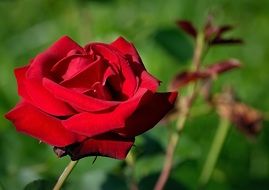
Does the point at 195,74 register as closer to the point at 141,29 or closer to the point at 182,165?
the point at 182,165

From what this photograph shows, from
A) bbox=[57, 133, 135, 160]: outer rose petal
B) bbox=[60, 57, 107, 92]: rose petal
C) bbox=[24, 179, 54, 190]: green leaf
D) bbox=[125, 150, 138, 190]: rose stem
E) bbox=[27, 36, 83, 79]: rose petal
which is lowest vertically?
bbox=[125, 150, 138, 190]: rose stem

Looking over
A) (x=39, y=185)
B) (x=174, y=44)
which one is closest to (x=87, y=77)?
(x=39, y=185)

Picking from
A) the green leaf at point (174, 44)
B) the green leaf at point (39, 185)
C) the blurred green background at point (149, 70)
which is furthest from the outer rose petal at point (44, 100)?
the green leaf at point (174, 44)

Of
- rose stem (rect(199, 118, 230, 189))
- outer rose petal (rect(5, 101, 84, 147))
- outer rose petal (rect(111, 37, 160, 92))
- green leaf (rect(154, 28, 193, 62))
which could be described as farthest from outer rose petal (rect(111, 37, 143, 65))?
green leaf (rect(154, 28, 193, 62))

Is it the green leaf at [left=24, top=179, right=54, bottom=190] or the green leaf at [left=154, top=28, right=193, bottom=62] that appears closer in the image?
the green leaf at [left=24, top=179, right=54, bottom=190]

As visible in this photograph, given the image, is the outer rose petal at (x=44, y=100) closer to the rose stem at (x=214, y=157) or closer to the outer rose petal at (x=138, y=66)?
the outer rose petal at (x=138, y=66)

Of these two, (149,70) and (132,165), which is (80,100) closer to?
(132,165)

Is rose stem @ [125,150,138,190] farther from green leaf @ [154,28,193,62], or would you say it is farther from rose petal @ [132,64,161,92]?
green leaf @ [154,28,193,62]
